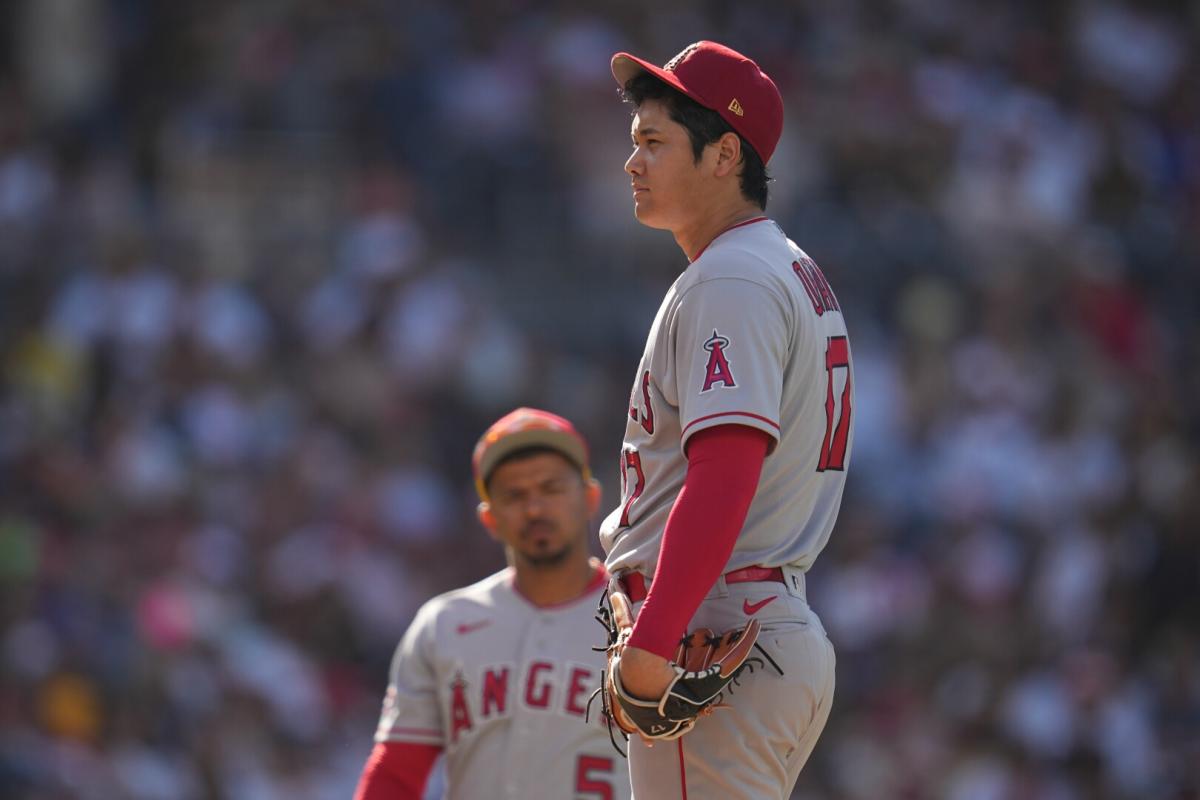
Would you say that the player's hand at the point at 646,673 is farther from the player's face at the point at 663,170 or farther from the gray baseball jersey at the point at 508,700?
the gray baseball jersey at the point at 508,700

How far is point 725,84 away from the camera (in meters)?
3.58

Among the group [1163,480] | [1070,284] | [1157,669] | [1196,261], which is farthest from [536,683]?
[1196,261]

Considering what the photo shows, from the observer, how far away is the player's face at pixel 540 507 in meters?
4.95

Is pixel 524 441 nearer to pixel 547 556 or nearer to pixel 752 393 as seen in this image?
pixel 547 556

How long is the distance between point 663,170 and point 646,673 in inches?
40.7

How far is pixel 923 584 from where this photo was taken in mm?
10984

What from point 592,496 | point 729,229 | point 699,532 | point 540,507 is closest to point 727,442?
point 699,532

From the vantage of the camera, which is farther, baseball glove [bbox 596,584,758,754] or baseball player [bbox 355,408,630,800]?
baseball player [bbox 355,408,630,800]

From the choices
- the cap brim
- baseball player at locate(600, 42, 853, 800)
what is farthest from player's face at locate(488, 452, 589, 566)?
the cap brim

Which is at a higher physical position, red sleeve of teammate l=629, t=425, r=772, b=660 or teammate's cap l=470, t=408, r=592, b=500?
teammate's cap l=470, t=408, r=592, b=500

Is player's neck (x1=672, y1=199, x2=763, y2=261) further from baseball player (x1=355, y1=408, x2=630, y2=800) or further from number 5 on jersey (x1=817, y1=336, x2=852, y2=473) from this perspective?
baseball player (x1=355, y1=408, x2=630, y2=800)

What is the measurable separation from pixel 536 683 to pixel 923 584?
6521mm

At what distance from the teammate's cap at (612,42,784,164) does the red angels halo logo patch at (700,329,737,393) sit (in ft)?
1.60

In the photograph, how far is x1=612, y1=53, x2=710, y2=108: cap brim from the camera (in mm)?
3555
